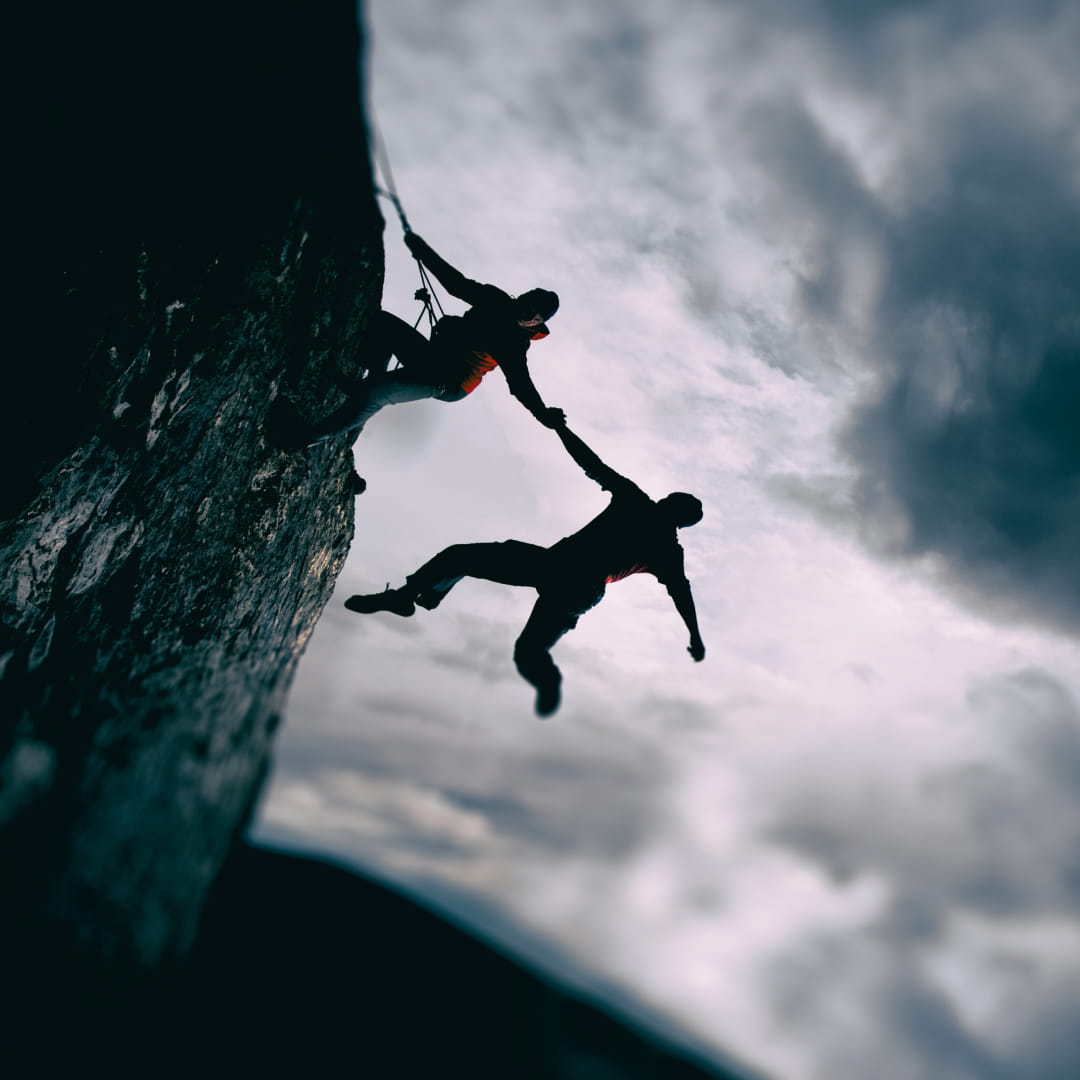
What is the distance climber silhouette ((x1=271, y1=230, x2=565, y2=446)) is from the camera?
4703 mm

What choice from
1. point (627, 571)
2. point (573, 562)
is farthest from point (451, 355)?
point (627, 571)

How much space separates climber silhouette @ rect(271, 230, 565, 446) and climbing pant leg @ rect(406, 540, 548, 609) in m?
1.18

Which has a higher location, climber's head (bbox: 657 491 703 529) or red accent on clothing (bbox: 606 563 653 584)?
climber's head (bbox: 657 491 703 529)

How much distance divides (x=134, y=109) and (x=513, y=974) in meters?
19.2

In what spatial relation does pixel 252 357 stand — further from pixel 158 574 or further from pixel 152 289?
pixel 158 574

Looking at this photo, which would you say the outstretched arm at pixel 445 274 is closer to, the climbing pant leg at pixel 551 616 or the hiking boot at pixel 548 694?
the climbing pant leg at pixel 551 616

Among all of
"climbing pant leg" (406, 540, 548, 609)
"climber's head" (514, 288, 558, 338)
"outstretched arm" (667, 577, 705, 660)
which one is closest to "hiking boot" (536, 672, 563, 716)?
"climbing pant leg" (406, 540, 548, 609)

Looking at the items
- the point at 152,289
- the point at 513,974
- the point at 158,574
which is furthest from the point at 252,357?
the point at 513,974

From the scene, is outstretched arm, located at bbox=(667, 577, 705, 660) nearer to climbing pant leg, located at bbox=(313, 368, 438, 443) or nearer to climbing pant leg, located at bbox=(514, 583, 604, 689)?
climbing pant leg, located at bbox=(514, 583, 604, 689)

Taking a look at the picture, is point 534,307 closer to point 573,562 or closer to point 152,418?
point 573,562

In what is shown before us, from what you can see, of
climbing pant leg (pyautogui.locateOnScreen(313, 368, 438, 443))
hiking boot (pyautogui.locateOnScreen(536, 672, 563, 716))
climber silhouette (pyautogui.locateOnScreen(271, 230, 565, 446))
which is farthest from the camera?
climbing pant leg (pyautogui.locateOnScreen(313, 368, 438, 443))

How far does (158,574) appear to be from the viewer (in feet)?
17.0

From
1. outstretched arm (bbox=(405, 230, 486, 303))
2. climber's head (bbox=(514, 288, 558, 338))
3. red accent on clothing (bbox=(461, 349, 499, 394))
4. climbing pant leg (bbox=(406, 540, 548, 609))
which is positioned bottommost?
climbing pant leg (bbox=(406, 540, 548, 609))

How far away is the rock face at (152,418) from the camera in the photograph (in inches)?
132
